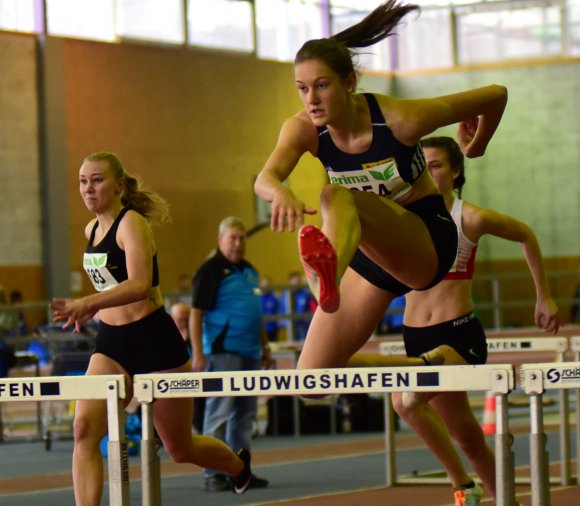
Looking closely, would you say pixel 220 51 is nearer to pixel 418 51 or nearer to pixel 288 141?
pixel 418 51

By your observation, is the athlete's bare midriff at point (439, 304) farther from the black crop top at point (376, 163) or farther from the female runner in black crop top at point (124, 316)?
the black crop top at point (376, 163)

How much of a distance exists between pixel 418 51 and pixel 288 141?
21487 millimetres

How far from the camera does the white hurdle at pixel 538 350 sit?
279 inches

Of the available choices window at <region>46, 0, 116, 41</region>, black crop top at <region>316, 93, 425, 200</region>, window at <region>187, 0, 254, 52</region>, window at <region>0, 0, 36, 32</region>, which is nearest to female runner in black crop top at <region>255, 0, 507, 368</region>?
black crop top at <region>316, 93, 425, 200</region>

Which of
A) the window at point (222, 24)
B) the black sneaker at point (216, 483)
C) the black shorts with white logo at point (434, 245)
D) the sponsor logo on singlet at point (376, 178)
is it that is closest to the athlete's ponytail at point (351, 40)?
the sponsor logo on singlet at point (376, 178)

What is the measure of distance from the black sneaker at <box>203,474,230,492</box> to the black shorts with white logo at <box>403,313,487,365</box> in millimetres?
2656

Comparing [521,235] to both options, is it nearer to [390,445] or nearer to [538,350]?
[538,350]

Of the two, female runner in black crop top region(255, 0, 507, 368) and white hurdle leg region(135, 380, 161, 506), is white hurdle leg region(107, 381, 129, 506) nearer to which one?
white hurdle leg region(135, 380, 161, 506)

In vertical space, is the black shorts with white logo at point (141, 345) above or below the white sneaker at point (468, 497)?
above

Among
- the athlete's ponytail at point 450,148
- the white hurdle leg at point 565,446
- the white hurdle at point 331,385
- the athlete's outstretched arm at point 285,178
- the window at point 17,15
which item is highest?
the window at point 17,15

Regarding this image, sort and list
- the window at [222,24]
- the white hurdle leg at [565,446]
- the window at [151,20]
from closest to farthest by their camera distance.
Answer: the white hurdle leg at [565,446] < the window at [151,20] < the window at [222,24]

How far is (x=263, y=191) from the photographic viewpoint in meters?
4.25

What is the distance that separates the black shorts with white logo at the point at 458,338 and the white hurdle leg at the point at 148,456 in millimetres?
1723

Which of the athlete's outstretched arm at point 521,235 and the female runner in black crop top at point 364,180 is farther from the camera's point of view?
the athlete's outstretched arm at point 521,235
